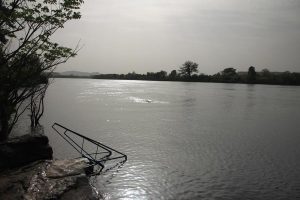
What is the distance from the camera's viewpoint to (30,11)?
16984 mm

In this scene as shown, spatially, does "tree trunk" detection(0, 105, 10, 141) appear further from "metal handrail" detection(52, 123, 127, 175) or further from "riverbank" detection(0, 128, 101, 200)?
"riverbank" detection(0, 128, 101, 200)

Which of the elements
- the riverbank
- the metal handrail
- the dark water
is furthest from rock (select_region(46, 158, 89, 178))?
the metal handrail

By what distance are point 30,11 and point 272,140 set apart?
84.7 feet

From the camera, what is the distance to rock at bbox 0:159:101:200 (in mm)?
13336

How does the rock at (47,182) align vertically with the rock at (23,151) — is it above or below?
below

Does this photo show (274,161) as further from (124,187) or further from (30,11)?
(30,11)

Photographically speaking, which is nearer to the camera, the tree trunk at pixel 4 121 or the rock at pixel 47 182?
the rock at pixel 47 182

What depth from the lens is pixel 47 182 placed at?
14.4 m

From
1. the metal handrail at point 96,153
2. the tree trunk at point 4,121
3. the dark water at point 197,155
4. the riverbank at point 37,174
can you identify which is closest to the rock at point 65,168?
the riverbank at point 37,174

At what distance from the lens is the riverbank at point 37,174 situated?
1351 centimetres

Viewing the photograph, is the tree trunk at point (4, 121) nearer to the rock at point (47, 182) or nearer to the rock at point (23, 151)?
the rock at point (23, 151)

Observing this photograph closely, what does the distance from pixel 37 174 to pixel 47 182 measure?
113cm

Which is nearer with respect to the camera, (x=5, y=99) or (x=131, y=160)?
(x=5, y=99)

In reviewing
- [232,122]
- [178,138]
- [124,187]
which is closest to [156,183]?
[124,187]
